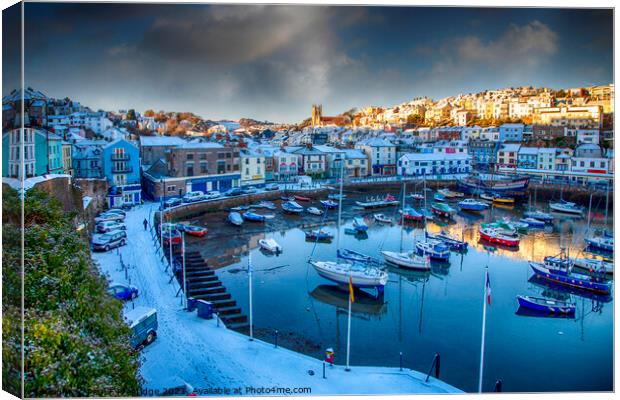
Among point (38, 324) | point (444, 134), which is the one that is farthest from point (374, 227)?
point (444, 134)

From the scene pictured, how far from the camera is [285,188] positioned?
1161 centimetres

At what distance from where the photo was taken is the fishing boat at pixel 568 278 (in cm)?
572

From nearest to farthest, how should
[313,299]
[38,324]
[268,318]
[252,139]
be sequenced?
[38,324] < [268,318] < [313,299] < [252,139]

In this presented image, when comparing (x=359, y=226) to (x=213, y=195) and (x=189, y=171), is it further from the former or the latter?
(x=189, y=171)

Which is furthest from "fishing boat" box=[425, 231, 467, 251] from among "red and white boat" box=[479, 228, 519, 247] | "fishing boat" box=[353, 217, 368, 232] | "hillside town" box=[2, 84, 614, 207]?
"hillside town" box=[2, 84, 614, 207]

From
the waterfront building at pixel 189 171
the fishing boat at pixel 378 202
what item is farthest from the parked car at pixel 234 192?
the fishing boat at pixel 378 202

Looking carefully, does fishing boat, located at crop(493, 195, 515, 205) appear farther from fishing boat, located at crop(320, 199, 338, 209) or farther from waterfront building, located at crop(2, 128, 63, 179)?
waterfront building, located at crop(2, 128, 63, 179)

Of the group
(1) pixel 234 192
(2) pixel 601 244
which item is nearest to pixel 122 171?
(1) pixel 234 192

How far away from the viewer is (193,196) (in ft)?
32.6

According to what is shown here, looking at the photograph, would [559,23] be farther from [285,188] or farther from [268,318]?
[285,188]

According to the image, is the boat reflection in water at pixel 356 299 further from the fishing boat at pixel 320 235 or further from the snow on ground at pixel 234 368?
the fishing boat at pixel 320 235

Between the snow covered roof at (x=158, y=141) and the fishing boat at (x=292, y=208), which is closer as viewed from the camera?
the fishing boat at (x=292, y=208)

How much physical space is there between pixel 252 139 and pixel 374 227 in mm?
5239

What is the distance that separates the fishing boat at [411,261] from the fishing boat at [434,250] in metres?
0.29
